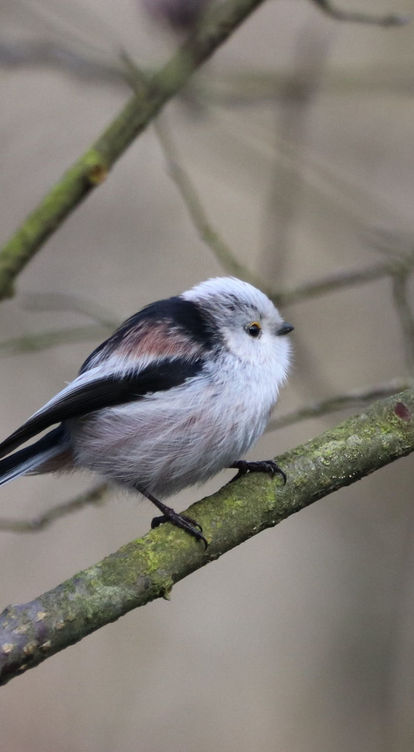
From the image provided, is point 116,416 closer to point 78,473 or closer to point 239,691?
point 78,473

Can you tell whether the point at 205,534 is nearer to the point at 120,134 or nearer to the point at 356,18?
the point at 120,134

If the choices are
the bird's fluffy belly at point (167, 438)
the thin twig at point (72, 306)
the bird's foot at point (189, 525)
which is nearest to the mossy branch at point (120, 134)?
the thin twig at point (72, 306)

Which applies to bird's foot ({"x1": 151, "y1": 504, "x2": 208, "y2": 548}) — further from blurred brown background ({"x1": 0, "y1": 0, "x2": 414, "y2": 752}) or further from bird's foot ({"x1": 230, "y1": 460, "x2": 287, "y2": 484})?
blurred brown background ({"x1": 0, "y1": 0, "x2": 414, "y2": 752})

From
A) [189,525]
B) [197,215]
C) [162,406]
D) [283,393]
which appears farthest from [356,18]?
[283,393]

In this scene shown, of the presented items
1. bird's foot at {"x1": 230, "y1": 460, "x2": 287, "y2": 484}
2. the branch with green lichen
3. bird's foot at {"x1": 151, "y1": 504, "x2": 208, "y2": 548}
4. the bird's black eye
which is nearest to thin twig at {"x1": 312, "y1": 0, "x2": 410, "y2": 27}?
the bird's black eye

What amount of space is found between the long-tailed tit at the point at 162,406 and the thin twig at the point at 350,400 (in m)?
0.17

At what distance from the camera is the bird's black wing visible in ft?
8.61

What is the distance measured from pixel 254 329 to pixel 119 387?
1.73ft

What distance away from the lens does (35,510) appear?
4895 mm

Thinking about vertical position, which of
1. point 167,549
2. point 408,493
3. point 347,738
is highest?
point 167,549

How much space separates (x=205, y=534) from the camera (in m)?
2.16

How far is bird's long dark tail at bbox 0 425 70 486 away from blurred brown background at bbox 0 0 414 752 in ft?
3.84

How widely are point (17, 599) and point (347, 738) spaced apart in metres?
1.85

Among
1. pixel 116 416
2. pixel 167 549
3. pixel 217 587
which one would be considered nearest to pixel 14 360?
pixel 217 587
